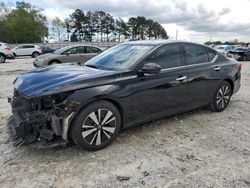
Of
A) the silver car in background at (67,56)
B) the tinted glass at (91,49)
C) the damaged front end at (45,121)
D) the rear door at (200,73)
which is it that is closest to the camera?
the damaged front end at (45,121)

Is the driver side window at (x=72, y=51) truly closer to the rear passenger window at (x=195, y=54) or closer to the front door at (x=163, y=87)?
the rear passenger window at (x=195, y=54)

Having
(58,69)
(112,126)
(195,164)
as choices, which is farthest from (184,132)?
(58,69)

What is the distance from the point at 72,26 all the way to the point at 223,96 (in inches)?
2634

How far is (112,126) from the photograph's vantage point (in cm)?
373

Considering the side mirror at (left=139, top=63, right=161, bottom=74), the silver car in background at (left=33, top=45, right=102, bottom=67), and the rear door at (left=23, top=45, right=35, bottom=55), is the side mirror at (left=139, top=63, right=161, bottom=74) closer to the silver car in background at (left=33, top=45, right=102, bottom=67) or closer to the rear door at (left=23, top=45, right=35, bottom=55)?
the silver car in background at (left=33, top=45, right=102, bottom=67)

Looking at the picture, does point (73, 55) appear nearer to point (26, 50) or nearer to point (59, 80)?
point (59, 80)

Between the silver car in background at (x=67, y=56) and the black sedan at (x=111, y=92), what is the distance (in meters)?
8.03

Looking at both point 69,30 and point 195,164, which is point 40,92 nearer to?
point 195,164

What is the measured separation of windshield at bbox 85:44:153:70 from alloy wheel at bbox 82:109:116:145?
839 mm

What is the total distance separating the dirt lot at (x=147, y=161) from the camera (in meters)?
2.99

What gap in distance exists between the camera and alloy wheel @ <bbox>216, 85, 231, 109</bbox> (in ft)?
17.7

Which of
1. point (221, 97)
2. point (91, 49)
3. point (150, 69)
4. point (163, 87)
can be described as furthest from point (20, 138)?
point (91, 49)

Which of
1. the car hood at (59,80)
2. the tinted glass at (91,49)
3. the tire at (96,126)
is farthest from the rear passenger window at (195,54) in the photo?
the tinted glass at (91,49)

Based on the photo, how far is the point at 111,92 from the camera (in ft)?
12.0
